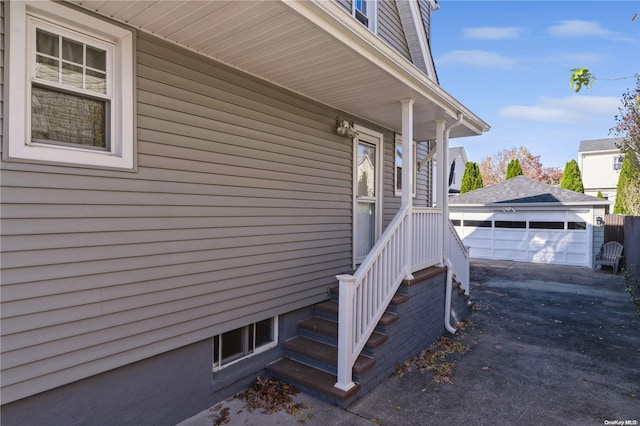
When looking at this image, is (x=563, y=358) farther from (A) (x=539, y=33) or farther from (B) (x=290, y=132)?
(A) (x=539, y=33)

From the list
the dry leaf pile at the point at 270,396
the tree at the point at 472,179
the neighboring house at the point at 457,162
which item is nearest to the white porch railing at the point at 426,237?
the dry leaf pile at the point at 270,396

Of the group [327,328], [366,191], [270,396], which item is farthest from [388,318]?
[366,191]

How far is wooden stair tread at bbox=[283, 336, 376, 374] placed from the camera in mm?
3639

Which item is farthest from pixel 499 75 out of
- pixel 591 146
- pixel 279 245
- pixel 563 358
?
pixel 279 245

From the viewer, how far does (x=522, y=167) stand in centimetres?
3319

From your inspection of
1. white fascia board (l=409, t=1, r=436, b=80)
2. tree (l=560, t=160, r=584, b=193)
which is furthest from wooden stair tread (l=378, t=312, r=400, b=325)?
tree (l=560, t=160, r=584, b=193)

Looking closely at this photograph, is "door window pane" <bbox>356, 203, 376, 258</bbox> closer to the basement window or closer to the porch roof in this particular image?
the porch roof

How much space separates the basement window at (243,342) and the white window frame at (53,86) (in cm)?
201

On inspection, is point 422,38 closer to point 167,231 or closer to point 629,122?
point 167,231

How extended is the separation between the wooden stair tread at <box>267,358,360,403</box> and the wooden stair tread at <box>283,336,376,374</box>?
0.13m

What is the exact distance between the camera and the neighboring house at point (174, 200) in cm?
230

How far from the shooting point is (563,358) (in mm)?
4668

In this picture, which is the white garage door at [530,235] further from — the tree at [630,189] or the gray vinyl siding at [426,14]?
the gray vinyl siding at [426,14]

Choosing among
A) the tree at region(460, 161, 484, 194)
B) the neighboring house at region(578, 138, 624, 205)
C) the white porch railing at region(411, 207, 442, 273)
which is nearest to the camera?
the white porch railing at region(411, 207, 442, 273)
